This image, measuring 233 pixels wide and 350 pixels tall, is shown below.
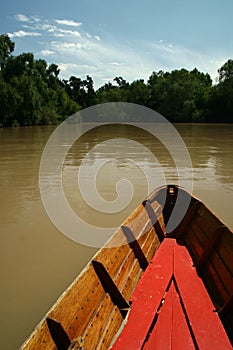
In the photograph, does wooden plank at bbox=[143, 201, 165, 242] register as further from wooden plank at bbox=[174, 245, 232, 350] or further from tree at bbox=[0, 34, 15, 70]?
tree at bbox=[0, 34, 15, 70]

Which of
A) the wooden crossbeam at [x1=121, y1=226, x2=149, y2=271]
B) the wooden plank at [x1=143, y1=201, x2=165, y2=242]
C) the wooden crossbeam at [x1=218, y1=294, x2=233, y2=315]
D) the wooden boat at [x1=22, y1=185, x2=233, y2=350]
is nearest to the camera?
the wooden boat at [x1=22, y1=185, x2=233, y2=350]

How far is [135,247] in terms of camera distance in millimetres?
4289

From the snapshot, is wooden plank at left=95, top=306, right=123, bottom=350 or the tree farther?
the tree

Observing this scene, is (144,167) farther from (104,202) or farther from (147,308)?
(147,308)

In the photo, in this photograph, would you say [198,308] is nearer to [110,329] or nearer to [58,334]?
[110,329]

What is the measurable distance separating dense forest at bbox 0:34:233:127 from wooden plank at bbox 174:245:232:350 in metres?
42.4

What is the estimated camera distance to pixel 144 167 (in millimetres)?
12930

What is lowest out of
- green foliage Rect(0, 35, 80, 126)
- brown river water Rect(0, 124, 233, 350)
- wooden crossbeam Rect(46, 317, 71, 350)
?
brown river water Rect(0, 124, 233, 350)

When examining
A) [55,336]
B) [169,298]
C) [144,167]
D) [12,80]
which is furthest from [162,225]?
[12,80]

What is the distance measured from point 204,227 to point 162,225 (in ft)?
3.74

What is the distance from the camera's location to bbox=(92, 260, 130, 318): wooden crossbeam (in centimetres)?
316

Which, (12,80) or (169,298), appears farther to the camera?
(12,80)

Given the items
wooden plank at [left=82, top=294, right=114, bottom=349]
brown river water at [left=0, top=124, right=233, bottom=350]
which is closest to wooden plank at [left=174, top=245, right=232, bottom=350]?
wooden plank at [left=82, top=294, right=114, bottom=349]

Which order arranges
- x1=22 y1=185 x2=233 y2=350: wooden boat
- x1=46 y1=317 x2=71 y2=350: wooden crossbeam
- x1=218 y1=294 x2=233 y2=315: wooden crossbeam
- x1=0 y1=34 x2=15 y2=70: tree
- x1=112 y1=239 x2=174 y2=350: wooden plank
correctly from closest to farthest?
1. x1=46 y1=317 x2=71 y2=350: wooden crossbeam
2. x1=22 y1=185 x2=233 y2=350: wooden boat
3. x1=112 y1=239 x2=174 y2=350: wooden plank
4. x1=218 y1=294 x2=233 y2=315: wooden crossbeam
5. x1=0 y1=34 x2=15 y2=70: tree
